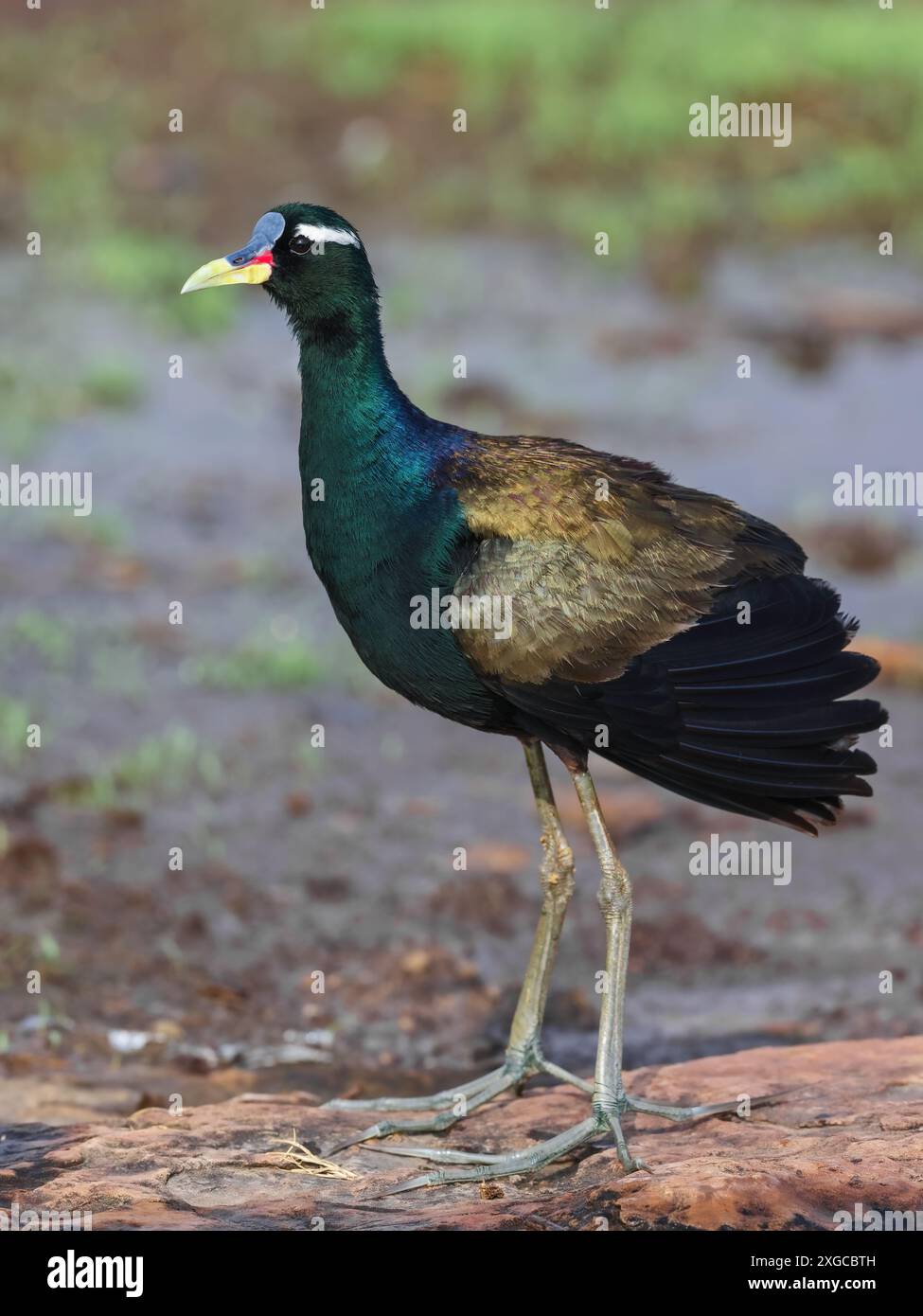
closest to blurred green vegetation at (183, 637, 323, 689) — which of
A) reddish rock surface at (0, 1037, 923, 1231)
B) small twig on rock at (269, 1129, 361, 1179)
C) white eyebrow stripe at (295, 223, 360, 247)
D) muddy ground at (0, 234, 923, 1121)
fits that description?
muddy ground at (0, 234, 923, 1121)

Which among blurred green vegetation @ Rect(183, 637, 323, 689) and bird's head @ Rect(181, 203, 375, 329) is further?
blurred green vegetation @ Rect(183, 637, 323, 689)

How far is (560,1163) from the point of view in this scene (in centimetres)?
542

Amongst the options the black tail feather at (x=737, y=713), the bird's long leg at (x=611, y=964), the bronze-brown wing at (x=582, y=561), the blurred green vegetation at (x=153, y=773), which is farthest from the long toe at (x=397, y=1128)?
the blurred green vegetation at (x=153, y=773)

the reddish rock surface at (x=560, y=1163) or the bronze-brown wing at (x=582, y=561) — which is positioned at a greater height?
the bronze-brown wing at (x=582, y=561)

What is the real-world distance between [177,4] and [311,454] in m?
14.1

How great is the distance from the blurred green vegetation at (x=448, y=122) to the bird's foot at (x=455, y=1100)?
344 inches

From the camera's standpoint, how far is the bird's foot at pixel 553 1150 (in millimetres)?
5262

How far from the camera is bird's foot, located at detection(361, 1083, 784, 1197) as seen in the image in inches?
207

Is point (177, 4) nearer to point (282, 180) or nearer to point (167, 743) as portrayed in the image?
point (282, 180)

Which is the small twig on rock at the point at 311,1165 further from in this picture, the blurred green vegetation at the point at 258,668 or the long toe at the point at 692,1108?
the blurred green vegetation at the point at 258,668

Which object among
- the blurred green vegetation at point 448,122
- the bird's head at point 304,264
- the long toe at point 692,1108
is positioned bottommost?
the long toe at point 692,1108

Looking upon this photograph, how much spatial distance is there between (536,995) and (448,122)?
1190 cm

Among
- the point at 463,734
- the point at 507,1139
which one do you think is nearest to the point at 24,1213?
the point at 507,1139

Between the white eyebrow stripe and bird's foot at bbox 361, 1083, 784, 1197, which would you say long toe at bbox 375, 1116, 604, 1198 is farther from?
the white eyebrow stripe
